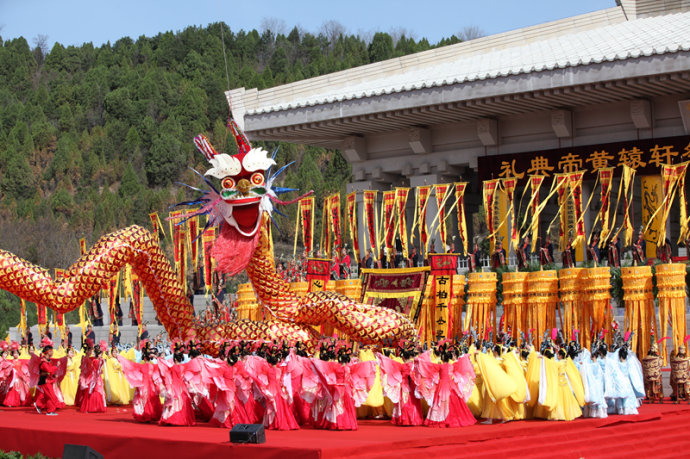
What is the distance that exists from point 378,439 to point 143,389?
9.77ft

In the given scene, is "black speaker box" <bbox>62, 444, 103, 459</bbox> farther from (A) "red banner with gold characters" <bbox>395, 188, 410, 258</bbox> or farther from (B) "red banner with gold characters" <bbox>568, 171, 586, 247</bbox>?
(A) "red banner with gold characters" <bbox>395, 188, 410, 258</bbox>

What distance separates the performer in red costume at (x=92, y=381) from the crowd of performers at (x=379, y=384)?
1132mm

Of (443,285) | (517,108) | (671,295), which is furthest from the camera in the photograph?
(517,108)

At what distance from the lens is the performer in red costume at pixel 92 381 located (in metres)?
11.8

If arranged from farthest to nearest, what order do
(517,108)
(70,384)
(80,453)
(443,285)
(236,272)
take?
(517,108) → (443,285) → (70,384) → (236,272) → (80,453)

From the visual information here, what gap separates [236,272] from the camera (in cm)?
1034

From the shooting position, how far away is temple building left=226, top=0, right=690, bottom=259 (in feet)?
51.3

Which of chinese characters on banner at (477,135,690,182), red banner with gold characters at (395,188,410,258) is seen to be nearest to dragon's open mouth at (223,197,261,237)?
red banner with gold characters at (395,188,410,258)

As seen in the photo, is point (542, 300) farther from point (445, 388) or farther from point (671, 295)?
point (445, 388)

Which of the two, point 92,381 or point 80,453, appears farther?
point 92,381

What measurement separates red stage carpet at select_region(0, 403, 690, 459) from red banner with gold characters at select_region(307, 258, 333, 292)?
3.94 metres

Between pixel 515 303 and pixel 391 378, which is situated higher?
pixel 515 303

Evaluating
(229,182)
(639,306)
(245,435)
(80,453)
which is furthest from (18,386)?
(639,306)

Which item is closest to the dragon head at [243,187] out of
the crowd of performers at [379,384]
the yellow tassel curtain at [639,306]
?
the crowd of performers at [379,384]
